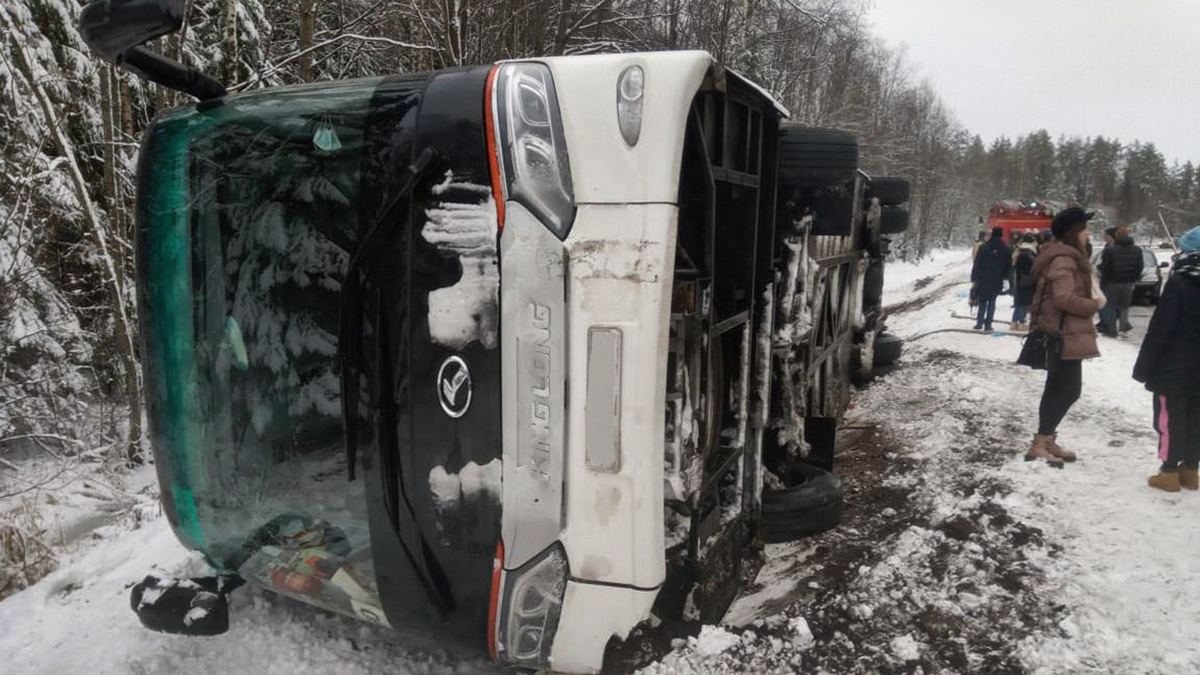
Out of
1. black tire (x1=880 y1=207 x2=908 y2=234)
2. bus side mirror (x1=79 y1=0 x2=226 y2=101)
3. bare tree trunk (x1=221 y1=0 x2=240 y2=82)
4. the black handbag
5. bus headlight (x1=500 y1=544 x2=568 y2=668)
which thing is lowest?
bus headlight (x1=500 y1=544 x2=568 y2=668)

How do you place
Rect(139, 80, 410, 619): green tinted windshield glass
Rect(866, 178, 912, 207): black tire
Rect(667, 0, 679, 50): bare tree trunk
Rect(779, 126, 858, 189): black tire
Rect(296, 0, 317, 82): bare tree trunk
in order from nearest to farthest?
1. Rect(139, 80, 410, 619): green tinted windshield glass
2. Rect(779, 126, 858, 189): black tire
3. Rect(866, 178, 912, 207): black tire
4. Rect(296, 0, 317, 82): bare tree trunk
5. Rect(667, 0, 679, 50): bare tree trunk

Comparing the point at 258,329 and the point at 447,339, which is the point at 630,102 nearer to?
the point at 447,339

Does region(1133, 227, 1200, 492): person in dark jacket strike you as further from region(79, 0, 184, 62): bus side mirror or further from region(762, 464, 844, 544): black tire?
region(79, 0, 184, 62): bus side mirror

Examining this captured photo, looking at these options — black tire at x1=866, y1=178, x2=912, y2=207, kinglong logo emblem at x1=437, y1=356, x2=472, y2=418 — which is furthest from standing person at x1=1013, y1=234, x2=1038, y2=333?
kinglong logo emblem at x1=437, y1=356, x2=472, y2=418

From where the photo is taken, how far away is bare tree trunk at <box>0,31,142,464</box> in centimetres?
698

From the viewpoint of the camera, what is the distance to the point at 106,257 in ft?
24.4

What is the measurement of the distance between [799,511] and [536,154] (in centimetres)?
236

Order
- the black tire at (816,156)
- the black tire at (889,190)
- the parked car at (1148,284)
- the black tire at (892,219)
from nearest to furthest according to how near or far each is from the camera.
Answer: the black tire at (816,156)
the black tire at (889,190)
the black tire at (892,219)
the parked car at (1148,284)

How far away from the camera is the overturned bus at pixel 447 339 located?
1.94 metres

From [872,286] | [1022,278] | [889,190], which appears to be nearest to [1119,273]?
[1022,278]

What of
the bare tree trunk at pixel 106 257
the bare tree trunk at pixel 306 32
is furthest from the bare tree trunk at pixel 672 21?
the bare tree trunk at pixel 106 257

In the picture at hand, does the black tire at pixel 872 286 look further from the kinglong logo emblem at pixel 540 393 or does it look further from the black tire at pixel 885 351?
the kinglong logo emblem at pixel 540 393

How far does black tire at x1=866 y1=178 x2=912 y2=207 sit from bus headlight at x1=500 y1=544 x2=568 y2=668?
509 centimetres

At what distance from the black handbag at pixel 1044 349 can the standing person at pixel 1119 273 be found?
728cm
